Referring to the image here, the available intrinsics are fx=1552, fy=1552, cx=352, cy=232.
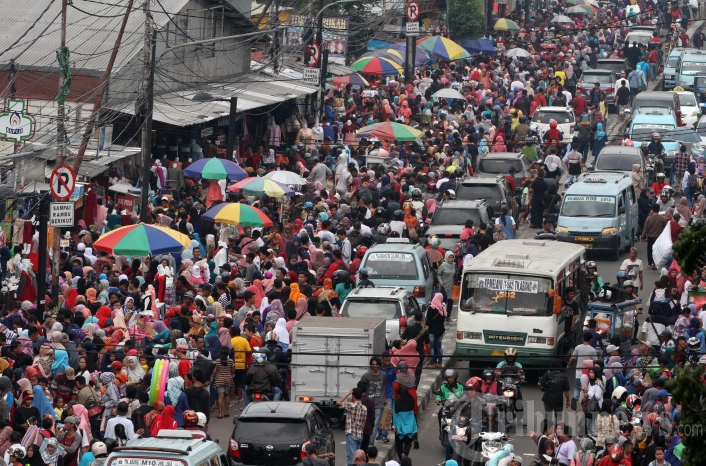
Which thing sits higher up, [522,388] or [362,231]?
[362,231]

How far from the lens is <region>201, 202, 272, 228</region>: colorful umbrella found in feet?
94.6

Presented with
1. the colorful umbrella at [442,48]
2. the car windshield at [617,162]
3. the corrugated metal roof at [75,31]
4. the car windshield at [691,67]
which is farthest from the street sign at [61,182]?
the car windshield at [691,67]

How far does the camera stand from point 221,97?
38750 mm

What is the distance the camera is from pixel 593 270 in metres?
28.3

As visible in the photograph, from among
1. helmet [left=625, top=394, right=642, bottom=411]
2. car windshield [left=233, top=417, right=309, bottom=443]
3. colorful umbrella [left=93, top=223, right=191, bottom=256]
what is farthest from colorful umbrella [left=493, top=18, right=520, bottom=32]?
car windshield [left=233, top=417, right=309, bottom=443]

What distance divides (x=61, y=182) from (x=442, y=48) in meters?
31.0

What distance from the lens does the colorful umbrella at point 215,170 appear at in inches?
1261

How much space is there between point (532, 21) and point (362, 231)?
4536 centimetres

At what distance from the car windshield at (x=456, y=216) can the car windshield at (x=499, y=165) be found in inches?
250

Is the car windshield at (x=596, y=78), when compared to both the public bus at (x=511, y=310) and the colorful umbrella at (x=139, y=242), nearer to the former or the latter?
the public bus at (x=511, y=310)

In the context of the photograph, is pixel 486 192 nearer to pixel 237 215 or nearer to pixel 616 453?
pixel 237 215

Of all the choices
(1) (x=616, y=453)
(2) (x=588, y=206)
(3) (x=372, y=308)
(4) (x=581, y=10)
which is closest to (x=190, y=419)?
(1) (x=616, y=453)

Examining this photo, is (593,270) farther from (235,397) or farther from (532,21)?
(532,21)

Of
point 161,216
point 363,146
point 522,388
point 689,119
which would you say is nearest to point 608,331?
point 522,388
